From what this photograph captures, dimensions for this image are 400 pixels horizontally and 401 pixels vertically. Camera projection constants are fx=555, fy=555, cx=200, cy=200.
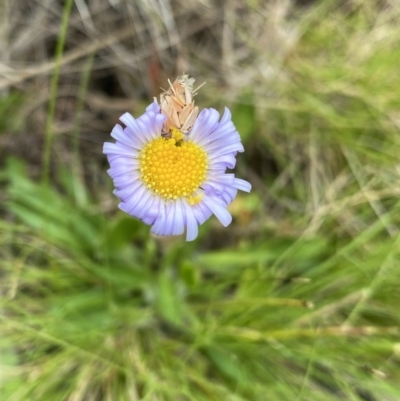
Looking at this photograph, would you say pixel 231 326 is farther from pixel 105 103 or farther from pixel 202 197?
pixel 105 103

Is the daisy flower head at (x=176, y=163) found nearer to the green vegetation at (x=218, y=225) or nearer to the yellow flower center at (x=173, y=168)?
the yellow flower center at (x=173, y=168)

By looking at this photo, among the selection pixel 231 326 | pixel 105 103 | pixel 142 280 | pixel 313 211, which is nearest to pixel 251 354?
pixel 231 326

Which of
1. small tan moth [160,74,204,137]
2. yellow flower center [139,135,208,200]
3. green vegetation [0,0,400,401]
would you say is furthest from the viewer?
green vegetation [0,0,400,401]

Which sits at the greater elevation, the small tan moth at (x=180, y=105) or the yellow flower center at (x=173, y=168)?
the small tan moth at (x=180, y=105)

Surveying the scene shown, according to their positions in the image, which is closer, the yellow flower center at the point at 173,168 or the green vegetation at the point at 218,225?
the yellow flower center at the point at 173,168

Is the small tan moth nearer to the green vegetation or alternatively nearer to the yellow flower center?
the yellow flower center

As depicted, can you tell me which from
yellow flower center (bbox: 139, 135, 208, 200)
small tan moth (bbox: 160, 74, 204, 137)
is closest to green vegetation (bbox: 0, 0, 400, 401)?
yellow flower center (bbox: 139, 135, 208, 200)

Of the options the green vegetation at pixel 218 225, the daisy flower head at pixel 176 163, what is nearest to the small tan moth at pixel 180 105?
the daisy flower head at pixel 176 163

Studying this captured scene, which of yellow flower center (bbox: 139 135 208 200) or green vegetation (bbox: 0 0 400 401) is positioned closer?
Result: yellow flower center (bbox: 139 135 208 200)
